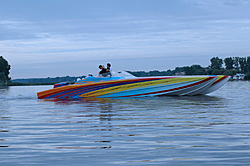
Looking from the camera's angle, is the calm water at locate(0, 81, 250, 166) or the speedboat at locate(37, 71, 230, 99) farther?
the speedboat at locate(37, 71, 230, 99)

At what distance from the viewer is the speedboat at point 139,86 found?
19094 millimetres

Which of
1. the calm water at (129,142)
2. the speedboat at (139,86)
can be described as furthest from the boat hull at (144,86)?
the calm water at (129,142)

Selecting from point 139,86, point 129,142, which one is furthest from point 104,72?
point 129,142

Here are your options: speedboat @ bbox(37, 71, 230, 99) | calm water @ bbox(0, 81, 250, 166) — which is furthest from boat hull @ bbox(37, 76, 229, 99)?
calm water @ bbox(0, 81, 250, 166)

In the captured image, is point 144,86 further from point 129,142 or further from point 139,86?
point 129,142

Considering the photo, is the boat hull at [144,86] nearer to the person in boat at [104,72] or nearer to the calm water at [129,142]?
the person in boat at [104,72]

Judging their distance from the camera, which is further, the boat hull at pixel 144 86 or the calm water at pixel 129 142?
the boat hull at pixel 144 86

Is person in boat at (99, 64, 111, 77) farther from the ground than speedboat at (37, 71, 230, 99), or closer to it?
farther from the ground

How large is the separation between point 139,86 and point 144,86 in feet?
0.90

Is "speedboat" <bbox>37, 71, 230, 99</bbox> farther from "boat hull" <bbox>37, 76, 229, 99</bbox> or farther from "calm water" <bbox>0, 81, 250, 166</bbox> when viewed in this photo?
"calm water" <bbox>0, 81, 250, 166</bbox>

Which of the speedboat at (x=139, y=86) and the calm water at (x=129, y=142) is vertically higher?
the speedboat at (x=139, y=86)

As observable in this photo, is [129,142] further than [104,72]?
No

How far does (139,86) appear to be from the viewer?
62.7 ft

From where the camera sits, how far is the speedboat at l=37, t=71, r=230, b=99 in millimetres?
19094
